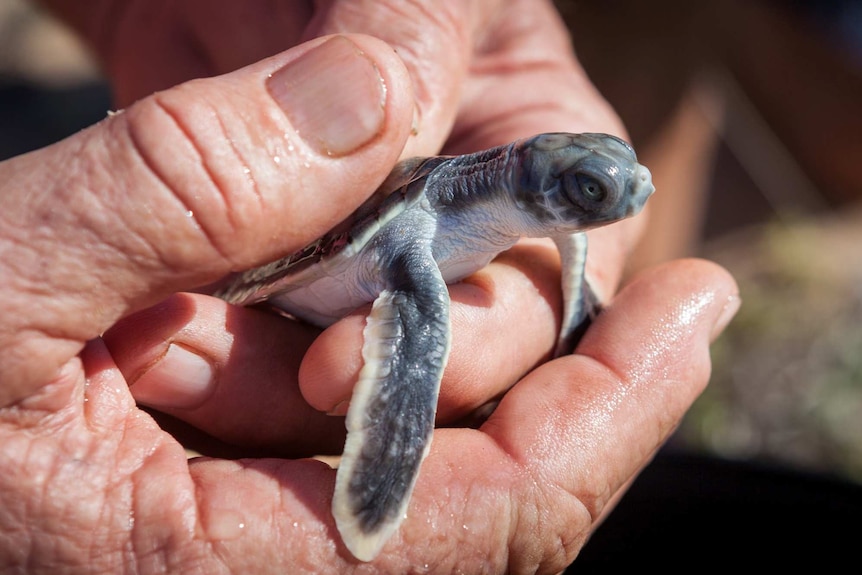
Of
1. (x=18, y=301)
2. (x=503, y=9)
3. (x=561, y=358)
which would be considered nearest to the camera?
(x=18, y=301)

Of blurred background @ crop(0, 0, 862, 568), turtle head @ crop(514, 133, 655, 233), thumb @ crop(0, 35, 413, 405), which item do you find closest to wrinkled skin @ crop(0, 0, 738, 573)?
thumb @ crop(0, 35, 413, 405)

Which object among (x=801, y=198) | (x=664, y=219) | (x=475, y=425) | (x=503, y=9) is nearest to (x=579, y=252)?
(x=475, y=425)

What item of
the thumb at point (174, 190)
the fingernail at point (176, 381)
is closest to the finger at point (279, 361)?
the fingernail at point (176, 381)

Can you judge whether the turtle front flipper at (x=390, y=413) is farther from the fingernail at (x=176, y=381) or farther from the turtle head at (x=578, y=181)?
the fingernail at (x=176, y=381)

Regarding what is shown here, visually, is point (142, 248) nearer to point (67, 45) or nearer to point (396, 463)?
point (396, 463)

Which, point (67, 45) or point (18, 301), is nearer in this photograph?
point (18, 301)

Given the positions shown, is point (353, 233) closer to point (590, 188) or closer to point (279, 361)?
point (279, 361)

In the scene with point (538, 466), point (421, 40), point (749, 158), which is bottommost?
point (749, 158)

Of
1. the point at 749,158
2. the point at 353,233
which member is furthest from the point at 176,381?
the point at 749,158
